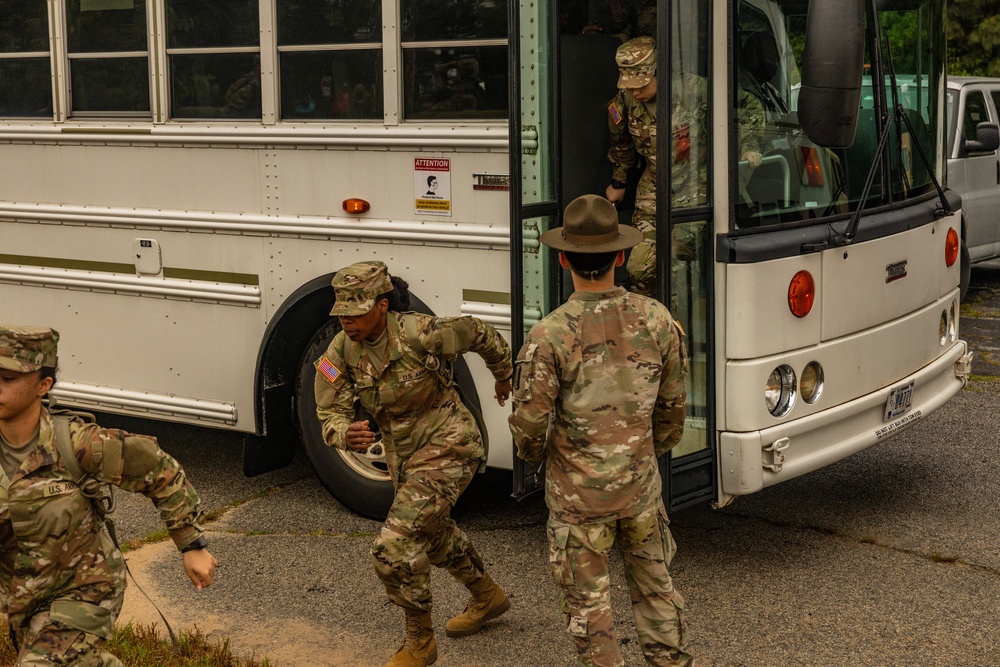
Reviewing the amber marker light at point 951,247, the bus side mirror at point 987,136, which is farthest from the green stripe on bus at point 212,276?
the bus side mirror at point 987,136

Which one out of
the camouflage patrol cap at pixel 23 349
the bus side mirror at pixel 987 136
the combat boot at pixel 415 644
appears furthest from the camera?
the bus side mirror at pixel 987 136

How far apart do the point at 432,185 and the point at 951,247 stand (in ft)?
8.09

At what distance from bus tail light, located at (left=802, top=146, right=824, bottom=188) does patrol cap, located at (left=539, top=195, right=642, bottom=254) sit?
160 cm

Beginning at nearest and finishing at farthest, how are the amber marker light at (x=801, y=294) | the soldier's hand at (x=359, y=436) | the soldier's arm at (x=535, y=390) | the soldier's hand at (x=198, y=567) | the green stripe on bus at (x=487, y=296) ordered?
the soldier's hand at (x=198, y=567) → the soldier's arm at (x=535, y=390) → the soldier's hand at (x=359, y=436) → the amber marker light at (x=801, y=294) → the green stripe on bus at (x=487, y=296)

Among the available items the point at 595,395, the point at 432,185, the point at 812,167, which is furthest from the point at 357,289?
the point at 812,167

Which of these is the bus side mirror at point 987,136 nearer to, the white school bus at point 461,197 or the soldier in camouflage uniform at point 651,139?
the white school bus at point 461,197

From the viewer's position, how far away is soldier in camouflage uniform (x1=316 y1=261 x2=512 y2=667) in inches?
176

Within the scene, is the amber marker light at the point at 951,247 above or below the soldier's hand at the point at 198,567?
above

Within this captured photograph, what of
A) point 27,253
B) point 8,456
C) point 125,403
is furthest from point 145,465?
point 27,253

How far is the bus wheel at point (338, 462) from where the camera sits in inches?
238

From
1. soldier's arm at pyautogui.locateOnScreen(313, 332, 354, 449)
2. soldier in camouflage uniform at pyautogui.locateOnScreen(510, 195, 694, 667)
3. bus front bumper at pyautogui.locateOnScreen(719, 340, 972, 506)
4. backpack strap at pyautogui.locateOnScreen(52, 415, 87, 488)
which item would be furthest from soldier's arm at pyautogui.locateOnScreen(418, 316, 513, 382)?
backpack strap at pyautogui.locateOnScreen(52, 415, 87, 488)

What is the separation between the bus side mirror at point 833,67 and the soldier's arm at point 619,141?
1192 mm

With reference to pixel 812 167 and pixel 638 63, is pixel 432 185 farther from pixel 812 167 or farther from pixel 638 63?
pixel 812 167

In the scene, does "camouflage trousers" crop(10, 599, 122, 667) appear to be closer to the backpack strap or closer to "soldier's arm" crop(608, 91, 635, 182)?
the backpack strap
